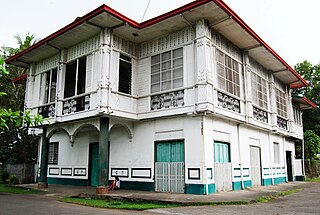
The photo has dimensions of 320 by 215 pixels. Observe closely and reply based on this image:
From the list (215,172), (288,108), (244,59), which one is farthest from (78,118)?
(288,108)

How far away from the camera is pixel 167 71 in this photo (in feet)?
42.6

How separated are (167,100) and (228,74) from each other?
10.6 feet

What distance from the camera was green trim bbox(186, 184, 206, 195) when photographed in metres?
11.1

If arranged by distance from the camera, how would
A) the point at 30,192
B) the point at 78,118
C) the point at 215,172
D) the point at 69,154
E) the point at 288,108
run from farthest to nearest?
the point at 288,108
the point at 69,154
the point at 30,192
the point at 78,118
the point at 215,172

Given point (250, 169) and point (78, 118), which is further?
point (250, 169)

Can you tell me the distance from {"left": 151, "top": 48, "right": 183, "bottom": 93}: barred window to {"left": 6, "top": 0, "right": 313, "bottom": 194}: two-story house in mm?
45

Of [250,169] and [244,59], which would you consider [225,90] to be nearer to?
[244,59]

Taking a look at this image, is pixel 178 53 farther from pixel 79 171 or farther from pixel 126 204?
pixel 79 171

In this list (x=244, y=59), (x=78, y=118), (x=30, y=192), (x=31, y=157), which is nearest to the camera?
(x=78, y=118)

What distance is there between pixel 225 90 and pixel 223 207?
5744 mm

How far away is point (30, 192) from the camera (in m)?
14.0

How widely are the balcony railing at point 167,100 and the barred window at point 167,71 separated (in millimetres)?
322

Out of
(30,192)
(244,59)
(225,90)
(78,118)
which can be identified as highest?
(244,59)

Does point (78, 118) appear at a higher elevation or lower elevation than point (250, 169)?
higher
